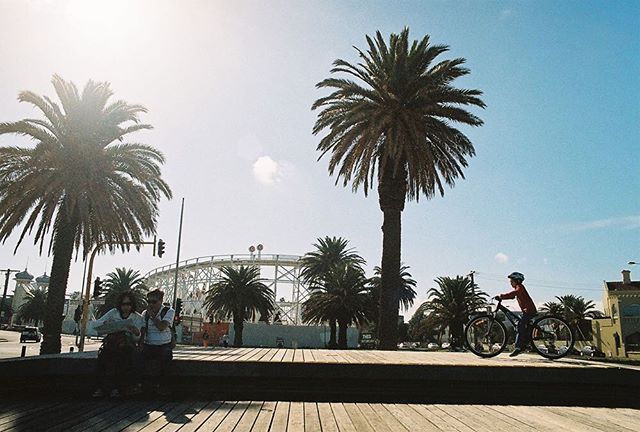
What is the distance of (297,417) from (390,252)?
46.7 feet

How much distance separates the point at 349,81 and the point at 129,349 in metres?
16.3

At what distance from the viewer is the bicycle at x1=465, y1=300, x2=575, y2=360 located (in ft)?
26.9

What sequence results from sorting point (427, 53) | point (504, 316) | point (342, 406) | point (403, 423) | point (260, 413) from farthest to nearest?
1. point (427, 53)
2. point (504, 316)
3. point (342, 406)
4. point (260, 413)
5. point (403, 423)

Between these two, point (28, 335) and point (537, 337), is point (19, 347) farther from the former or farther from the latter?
point (537, 337)

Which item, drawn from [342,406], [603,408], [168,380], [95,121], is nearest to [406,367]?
[342,406]

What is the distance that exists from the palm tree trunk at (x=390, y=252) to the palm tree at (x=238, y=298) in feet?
99.7

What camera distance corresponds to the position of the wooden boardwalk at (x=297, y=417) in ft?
15.6

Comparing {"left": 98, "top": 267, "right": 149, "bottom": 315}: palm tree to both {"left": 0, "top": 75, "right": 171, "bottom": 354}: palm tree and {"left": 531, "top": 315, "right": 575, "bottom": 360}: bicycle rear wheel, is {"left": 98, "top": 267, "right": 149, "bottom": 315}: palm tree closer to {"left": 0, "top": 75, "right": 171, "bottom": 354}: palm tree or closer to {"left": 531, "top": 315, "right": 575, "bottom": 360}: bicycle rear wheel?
{"left": 0, "top": 75, "right": 171, "bottom": 354}: palm tree

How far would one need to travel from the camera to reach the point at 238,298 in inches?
1882

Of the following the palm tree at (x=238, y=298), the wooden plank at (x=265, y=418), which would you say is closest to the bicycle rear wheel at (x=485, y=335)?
the wooden plank at (x=265, y=418)

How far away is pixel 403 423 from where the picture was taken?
5.11 m

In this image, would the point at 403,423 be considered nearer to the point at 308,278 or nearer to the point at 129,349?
the point at 129,349

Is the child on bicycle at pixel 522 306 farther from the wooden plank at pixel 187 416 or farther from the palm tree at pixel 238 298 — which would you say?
the palm tree at pixel 238 298

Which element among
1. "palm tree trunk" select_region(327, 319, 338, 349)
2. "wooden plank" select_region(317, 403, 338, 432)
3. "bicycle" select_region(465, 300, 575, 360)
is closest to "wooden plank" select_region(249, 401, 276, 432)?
"wooden plank" select_region(317, 403, 338, 432)
